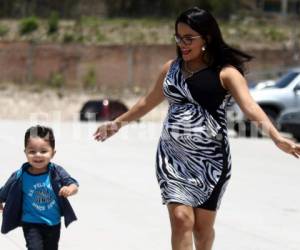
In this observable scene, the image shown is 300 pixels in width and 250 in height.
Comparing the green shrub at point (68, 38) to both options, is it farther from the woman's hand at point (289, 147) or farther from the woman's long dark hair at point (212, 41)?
the woman's hand at point (289, 147)

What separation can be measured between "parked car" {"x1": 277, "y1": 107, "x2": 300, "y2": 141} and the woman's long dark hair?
16.3 m

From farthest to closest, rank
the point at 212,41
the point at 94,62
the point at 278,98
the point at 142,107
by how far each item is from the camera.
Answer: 1. the point at 94,62
2. the point at 278,98
3. the point at 142,107
4. the point at 212,41

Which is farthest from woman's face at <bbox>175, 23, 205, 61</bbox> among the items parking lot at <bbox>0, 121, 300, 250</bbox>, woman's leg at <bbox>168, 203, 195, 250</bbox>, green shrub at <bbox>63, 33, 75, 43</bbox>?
green shrub at <bbox>63, 33, 75, 43</bbox>

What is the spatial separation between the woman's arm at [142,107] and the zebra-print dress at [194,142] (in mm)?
264

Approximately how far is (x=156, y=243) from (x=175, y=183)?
2615mm

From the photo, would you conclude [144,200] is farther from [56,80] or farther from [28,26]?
[28,26]

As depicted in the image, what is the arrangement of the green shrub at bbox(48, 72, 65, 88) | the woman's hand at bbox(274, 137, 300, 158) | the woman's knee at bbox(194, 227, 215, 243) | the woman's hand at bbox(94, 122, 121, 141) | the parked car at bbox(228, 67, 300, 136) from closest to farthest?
the woman's hand at bbox(274, 137, 300, 158), the woman's knee at bbox(194, 227, 215, 243), the woman's hand at bbox(94, 122, 121, 141), the parked car at bbox(228, 67, 300, 136), the green shrub at bbox(48, 72, 65, 88)

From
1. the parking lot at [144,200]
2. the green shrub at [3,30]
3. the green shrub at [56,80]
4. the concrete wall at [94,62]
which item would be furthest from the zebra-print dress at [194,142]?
the green shrub at [3,30]

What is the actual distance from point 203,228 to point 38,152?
1164 mm

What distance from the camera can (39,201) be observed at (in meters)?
5.93

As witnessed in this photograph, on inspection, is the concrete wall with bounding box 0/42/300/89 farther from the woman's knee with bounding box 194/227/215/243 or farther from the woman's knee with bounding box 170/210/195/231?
the woman's knee with bounding box 170/210/195/231

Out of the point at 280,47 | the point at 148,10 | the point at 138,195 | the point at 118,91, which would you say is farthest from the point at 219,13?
the point at 138,195

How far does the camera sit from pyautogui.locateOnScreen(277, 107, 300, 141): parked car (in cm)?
2223

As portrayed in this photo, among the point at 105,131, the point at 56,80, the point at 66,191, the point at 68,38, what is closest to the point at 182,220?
the point at 66,191
